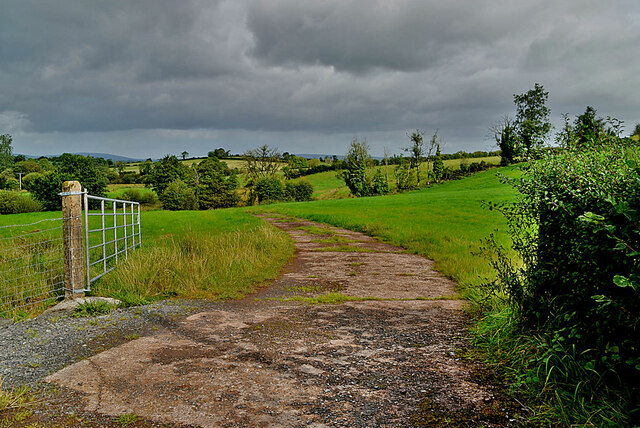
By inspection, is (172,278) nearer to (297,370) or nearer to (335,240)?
(297,370)

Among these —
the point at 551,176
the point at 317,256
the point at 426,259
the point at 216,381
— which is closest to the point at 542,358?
the point at 551,176

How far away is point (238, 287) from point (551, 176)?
5777 mm

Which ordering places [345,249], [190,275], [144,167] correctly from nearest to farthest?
[190,275] → [345,249] → [144,167]

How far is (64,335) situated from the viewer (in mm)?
5383

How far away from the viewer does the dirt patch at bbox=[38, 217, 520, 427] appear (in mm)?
3387

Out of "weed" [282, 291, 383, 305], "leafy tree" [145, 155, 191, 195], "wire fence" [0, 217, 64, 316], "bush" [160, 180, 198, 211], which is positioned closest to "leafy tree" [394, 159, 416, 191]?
"bush" [160, 180, 198, 211]

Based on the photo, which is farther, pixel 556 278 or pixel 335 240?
pixel 335 240

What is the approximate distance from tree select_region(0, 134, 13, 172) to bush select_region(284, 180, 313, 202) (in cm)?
6792

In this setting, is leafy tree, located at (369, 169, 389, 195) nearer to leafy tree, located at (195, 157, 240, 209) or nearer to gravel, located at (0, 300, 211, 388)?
leafy tree, located at (195, 157, 240, 209)

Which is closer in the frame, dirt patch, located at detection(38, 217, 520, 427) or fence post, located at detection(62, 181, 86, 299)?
dirt patch, located at detection(38, 217, 520, 427)

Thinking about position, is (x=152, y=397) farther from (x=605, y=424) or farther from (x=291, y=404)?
(x=605, y=424)

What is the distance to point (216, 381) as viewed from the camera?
3.95 meters

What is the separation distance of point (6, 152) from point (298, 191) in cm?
Answer: 7429

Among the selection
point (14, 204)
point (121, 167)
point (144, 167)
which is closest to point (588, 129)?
point (14, 204)
